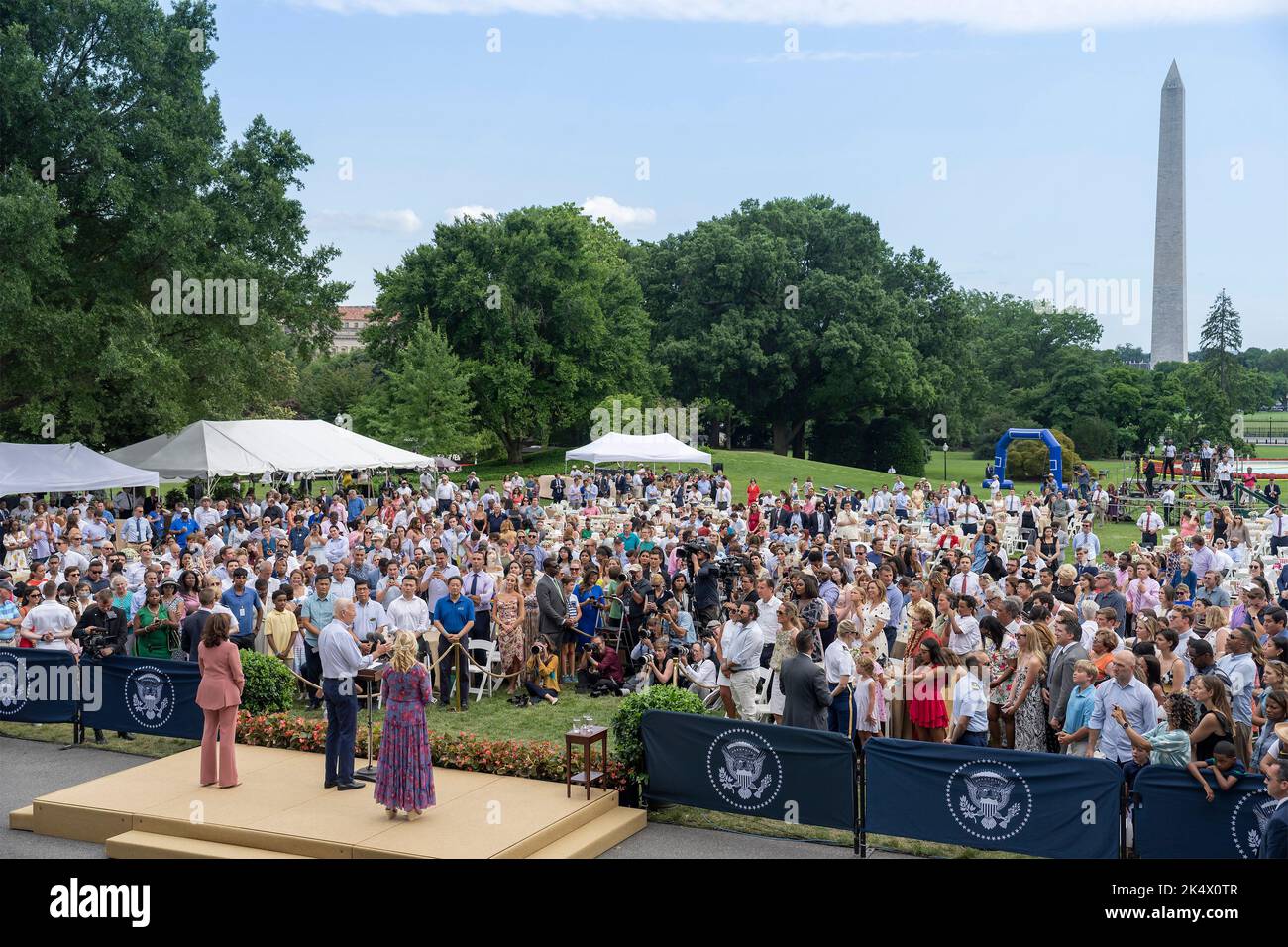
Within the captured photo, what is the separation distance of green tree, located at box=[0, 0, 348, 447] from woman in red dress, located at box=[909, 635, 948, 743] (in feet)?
74.8

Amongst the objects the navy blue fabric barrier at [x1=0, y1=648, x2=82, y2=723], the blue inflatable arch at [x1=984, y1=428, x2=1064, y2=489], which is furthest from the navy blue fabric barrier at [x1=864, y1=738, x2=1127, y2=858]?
the blue inflatable arch at [x1=984, y1=428, x2=1064, y2=489]

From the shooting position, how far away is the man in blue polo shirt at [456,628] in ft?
43.8

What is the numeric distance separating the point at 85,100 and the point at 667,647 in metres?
23.5

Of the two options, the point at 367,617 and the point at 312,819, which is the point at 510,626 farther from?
the point at 312,819

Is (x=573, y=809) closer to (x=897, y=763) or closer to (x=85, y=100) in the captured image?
(x=897, y=763)

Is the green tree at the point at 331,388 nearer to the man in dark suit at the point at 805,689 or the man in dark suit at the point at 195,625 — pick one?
the man in dark suit at the point at 195,625

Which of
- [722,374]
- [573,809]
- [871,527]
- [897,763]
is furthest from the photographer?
[722,374]

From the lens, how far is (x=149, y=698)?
1177cm

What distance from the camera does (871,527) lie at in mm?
25500

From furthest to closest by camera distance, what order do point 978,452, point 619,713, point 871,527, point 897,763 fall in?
1. point 978,452
2. point 871,527
3. point 619,713
4. point 897,763

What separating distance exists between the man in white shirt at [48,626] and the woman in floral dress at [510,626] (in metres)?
4.96

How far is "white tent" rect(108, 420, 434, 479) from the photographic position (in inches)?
1067

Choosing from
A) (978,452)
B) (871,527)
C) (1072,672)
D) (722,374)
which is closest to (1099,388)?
(978,452)

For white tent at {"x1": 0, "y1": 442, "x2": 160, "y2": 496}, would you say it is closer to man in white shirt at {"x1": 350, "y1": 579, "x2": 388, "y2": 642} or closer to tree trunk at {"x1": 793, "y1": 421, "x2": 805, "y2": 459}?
man in white shirt at {"x1": 350, "y1": 579, "x2": 388, "y2": 642}
